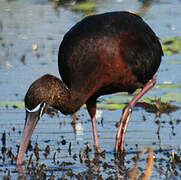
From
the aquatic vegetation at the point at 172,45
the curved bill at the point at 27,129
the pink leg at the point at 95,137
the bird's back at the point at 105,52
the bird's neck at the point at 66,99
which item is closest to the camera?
the curved bill at the point at 27,129

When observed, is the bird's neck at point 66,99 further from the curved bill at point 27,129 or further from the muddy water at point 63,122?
the muddy water at point 63,122

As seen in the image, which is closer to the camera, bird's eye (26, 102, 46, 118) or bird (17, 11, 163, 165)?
bird's eye (26, 102, 46, 118)

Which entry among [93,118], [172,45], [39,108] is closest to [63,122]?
[93,118]

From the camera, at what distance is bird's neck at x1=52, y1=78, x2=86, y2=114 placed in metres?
7.75

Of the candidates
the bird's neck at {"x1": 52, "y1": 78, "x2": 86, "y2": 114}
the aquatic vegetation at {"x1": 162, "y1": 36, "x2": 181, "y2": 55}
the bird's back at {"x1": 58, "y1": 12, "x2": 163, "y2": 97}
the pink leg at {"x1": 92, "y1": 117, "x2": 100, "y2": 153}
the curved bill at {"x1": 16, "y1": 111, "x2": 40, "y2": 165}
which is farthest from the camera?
the aquatic vegetation at {"x1": 162, "y1": 36, "x2": 181, "y2": 55}

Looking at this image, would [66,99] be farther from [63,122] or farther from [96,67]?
[63,122]

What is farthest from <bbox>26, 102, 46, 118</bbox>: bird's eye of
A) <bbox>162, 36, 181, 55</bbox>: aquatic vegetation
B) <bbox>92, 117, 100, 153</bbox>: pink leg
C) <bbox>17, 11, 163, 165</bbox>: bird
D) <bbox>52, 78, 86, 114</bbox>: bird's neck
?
<bbox>162, 36, 181, 55</bbox>: aquatic vegetation

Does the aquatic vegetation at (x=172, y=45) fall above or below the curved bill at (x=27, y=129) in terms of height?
below

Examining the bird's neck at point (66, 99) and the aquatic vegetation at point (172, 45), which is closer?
the bird's neck at point (66, 99)

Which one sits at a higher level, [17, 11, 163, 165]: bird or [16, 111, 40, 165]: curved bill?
[17, 11, 163, 165]: bird

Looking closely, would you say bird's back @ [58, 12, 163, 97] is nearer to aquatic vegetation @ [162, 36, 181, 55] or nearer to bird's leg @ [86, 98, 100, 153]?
bird's leg @ [86, 98, 100, 153]

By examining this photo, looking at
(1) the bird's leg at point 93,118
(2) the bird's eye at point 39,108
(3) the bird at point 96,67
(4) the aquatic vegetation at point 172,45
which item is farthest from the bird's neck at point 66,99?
(4) the aquatic vegetation at point 172,45

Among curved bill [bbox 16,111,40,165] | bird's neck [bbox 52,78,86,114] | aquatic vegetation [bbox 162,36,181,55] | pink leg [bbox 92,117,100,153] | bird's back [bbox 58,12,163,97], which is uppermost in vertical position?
bird's back [bbox 58,12,163,97]

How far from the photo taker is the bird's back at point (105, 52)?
793cm
